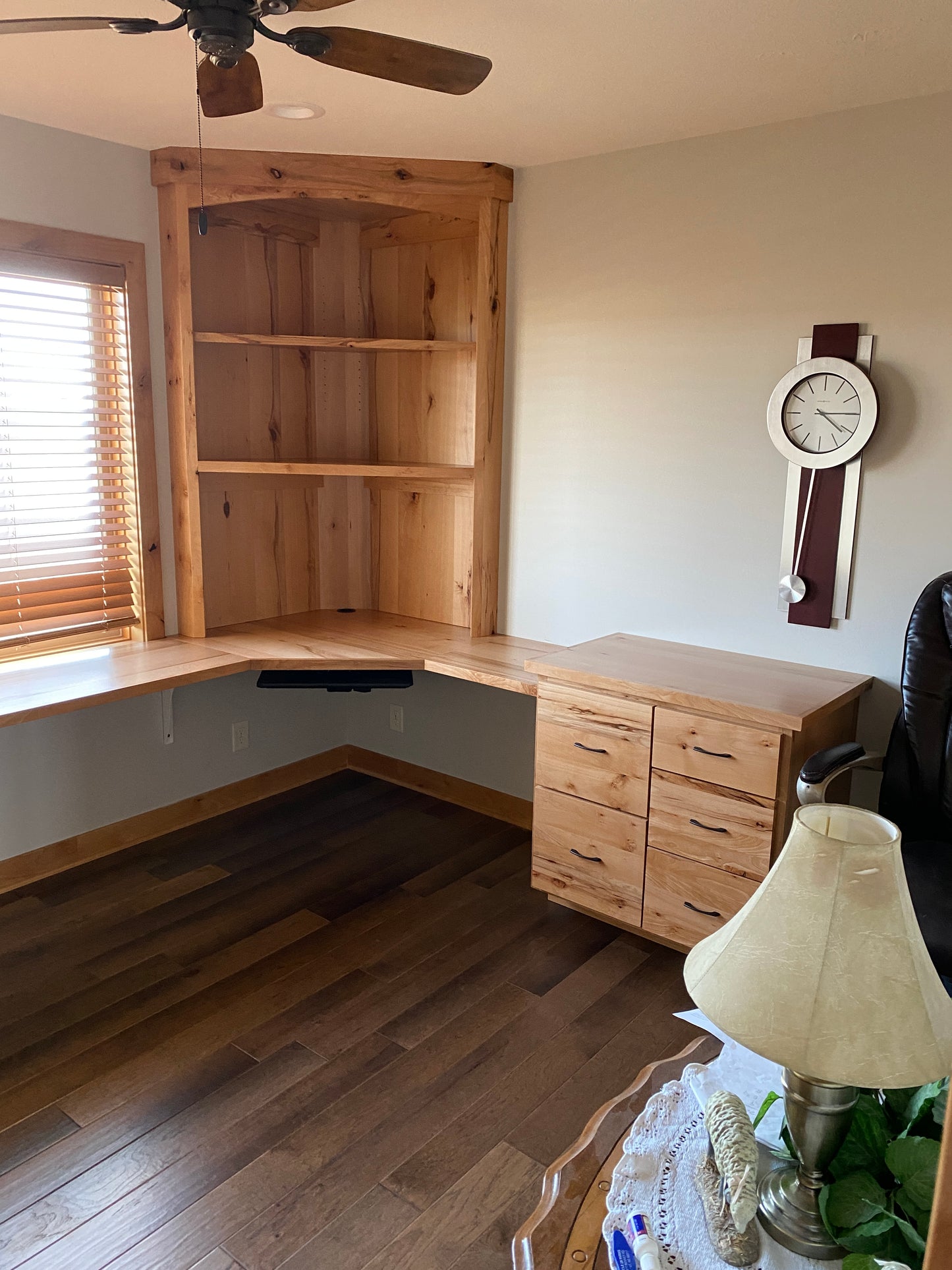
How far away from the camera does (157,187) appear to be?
316cm

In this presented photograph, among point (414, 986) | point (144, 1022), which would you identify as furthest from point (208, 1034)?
point (414, 986)

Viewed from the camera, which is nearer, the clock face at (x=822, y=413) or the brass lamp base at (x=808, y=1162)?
the brass lamp base at (x=808, y=1162)

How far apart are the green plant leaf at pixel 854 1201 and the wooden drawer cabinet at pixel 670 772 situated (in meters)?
1.35

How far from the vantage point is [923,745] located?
2.39 m

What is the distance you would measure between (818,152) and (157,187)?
2.09 m

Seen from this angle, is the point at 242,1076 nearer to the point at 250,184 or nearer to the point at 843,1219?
the point at 843,1219

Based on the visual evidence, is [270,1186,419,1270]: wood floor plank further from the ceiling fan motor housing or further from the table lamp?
the ceiling fan motor housing

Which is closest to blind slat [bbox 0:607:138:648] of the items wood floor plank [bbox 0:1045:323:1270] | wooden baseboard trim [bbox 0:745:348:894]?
wooden baseboard trim [bbox 0:745:348:894]

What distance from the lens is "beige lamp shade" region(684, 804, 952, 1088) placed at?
0.98 meters

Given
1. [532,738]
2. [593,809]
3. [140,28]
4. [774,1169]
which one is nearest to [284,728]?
[532,738]

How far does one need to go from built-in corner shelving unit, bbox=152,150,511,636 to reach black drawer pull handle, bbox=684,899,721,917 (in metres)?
1.27

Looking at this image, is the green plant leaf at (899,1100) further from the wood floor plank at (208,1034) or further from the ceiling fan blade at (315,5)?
the ceiling fan blade at (315,5)

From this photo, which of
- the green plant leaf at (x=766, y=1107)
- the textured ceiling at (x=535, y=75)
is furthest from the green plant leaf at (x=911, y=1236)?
the textured ceiling at (x=535, y=75)

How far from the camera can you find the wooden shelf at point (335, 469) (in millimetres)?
3293
